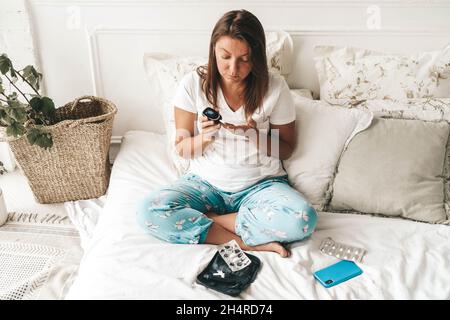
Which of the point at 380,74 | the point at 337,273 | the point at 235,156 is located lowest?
the point at 337,273

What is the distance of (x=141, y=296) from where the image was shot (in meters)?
1.08

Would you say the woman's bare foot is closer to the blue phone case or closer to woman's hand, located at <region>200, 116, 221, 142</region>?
the blue phone case

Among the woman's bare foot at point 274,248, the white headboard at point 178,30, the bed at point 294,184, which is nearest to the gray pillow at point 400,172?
the bed at point 294,184

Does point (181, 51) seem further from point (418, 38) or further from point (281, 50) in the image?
point (418, 38)

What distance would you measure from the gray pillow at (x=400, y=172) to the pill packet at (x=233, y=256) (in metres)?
0.44

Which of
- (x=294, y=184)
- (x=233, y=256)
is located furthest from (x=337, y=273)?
(x=294, y=184)

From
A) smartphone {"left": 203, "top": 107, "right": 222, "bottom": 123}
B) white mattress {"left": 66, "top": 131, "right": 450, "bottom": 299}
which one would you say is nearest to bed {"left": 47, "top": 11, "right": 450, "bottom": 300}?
white mattress {"left": 66, "top": 131, "right": 450, "bottom": 299}

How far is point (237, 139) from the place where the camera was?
1.46 m

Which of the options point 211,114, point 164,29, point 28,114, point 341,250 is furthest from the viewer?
point 164,29

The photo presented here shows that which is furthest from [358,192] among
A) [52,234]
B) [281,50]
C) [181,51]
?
[52,234]

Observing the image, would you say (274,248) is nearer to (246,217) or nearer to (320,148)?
(246,217)

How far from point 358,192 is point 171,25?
108cm

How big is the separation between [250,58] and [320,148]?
0.42 metres

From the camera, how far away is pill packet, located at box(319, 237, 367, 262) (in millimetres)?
1246
